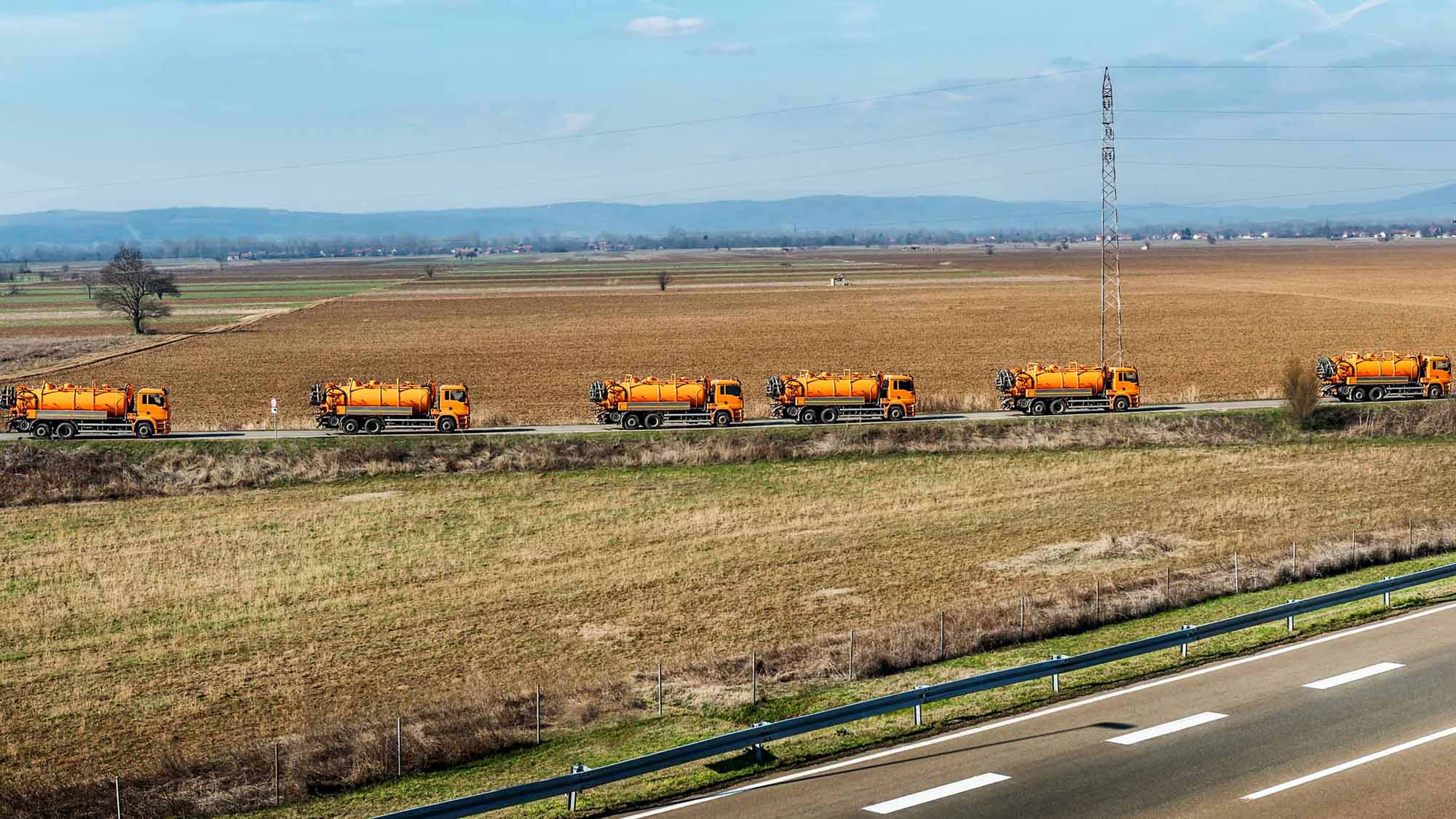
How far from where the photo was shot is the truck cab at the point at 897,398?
64.3 meters

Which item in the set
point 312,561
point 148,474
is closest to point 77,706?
point 312,561

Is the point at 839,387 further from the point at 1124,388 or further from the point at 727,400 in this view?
the point at 1124,388

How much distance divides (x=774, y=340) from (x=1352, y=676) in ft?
293

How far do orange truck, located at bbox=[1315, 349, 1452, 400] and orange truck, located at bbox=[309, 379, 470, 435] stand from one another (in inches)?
1679

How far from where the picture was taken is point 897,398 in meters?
64.4

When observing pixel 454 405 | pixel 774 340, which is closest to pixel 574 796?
pixel 454 405

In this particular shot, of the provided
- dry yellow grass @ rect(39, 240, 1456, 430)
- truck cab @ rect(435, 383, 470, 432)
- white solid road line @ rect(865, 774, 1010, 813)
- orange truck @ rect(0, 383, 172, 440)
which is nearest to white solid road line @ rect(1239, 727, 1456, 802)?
white solid road line @ rect(865, 774, 1010, 813)

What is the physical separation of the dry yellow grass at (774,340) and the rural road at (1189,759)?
46.2m

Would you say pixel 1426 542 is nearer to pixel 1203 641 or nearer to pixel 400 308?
pixel 1203 641

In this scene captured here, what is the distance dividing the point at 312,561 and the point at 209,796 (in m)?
22.7

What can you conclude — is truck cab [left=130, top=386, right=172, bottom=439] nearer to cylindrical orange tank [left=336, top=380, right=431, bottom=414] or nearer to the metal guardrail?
cylindrical orange tank [left=336, top=380, right=431, bottom=414]

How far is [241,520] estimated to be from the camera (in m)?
48.3

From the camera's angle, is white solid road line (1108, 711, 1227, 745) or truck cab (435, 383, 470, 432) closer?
white solid road line (1108, 711, 1227, 745)

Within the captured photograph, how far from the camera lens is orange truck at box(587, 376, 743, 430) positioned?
62406 millimetres
